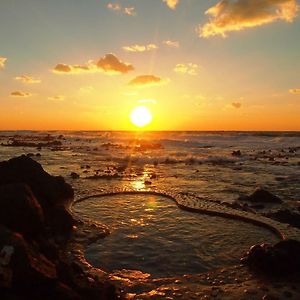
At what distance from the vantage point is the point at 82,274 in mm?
9227

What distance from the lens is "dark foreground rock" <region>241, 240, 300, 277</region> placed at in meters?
10.6

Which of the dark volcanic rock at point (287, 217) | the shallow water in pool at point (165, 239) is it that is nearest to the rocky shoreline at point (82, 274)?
the shallow water in pool at point (165, 239)

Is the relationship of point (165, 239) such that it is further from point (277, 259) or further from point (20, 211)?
point (20, 211)

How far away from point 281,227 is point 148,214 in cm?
589

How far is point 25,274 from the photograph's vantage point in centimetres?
737

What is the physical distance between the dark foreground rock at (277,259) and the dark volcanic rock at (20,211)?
638cm

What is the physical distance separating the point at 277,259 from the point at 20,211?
7.39 metres

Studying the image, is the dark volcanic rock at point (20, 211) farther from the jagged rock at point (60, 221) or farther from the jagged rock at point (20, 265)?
the jagged rock at point (60, 221)

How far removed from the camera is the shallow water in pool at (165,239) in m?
11.4

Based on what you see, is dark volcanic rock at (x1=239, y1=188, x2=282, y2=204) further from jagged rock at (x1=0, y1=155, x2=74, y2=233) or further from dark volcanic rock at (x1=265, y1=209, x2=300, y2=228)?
jagged rock at (x1=0, y1=155, x2=74, y2=233)

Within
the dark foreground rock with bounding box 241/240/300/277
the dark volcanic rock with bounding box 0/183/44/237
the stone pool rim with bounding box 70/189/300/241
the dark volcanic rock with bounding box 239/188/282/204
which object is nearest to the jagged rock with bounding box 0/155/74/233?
the stone pool rim with bounding box 70/189/300/241

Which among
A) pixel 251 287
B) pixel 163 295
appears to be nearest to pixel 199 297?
pixel 163 295

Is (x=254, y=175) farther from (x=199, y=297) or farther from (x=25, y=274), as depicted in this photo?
(x=25, y=274)

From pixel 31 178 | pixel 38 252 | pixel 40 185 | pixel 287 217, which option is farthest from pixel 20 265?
pixel 287 217
